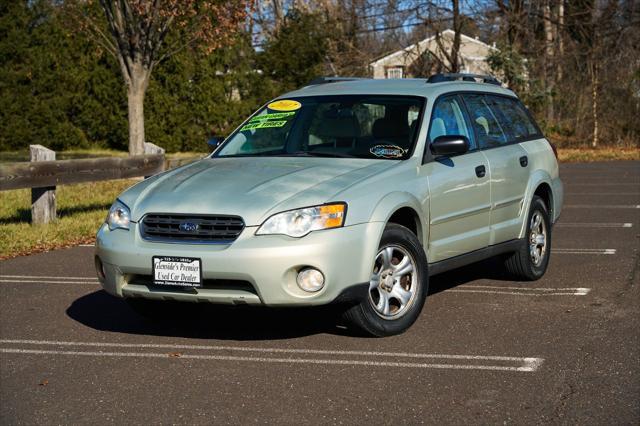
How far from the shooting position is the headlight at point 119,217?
6.96 meters

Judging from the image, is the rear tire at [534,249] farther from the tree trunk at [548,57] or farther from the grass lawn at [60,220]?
the tree trunk at [548,57]

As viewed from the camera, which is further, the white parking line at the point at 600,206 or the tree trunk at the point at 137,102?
the tree trunk at the point at 137,102

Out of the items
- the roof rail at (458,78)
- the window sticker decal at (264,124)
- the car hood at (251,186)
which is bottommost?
the car hood at (251,186)

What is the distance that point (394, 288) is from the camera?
702cm

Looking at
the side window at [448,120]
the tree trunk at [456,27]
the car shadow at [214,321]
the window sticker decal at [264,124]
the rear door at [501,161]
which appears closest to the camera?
the car shadow at [214,321]

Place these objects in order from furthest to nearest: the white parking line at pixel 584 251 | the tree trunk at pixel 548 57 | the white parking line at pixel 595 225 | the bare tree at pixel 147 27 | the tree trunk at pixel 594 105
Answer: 1. the tree trunk at pixel 548 57
2. the tree trunk at pixel 594 105
3. the bare tree at pixel 147 27
4. the white parking line at pixel 595 225
5. the white parking line at pixel 584 251

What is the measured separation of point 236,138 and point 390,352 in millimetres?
2579

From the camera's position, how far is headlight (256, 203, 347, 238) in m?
6.42

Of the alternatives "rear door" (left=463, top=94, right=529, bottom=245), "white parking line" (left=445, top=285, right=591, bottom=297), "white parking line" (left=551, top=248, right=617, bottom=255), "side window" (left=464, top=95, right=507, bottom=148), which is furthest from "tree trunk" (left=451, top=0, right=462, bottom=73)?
"white parking line" (left=445, top=285, right=591, bottom=297)

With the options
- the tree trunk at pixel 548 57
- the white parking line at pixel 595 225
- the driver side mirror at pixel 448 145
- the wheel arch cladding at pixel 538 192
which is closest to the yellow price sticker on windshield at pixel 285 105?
the driver side mirror at pixel 448 145

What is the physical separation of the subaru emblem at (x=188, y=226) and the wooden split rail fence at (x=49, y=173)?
614 centimetres

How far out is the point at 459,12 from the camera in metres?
34.5

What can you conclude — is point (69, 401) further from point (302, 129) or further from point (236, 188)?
point (302, 129)

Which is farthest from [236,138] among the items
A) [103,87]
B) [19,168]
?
[103,87]
